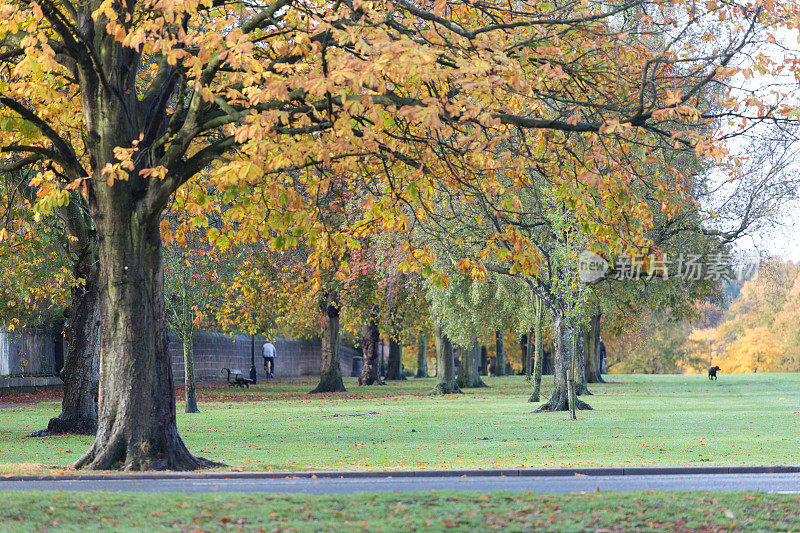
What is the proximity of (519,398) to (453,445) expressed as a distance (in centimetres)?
1903

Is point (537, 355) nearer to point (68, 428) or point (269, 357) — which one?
point (68, 428)

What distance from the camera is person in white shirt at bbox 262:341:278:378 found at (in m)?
54.4

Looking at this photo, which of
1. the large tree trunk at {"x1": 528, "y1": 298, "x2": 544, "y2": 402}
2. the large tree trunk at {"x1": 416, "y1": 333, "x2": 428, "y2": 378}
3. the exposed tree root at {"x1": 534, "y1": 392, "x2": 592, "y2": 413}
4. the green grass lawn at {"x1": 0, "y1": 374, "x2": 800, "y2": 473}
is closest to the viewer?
the green grass lawn at {"x1": 0, "y1": 374, "x2": 800, "y2": 473}

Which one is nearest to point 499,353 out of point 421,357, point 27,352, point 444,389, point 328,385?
point 421,357

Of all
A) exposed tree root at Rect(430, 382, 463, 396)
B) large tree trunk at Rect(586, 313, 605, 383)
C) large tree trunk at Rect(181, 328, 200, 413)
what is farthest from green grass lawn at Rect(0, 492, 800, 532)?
large tree trunk at Rect(586, 313, 605, 383)

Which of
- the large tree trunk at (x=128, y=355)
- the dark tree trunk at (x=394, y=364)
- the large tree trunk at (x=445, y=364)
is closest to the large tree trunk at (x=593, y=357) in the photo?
the dark tree trunk at (x=394, y=364)

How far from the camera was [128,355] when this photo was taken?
1335 cm

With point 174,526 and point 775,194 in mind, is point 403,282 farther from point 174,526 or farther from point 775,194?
point 174,526

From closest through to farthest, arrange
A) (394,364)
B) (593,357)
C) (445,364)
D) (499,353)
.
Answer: (445,364) → (593,357) → (394,364) → (499,353)

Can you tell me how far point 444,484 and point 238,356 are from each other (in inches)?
1795

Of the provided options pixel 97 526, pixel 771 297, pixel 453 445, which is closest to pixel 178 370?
pixel 453 445

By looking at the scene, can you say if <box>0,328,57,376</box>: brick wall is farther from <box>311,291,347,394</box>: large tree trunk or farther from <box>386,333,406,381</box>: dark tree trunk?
<box>386,333,406,381</box>: dark tree trunk

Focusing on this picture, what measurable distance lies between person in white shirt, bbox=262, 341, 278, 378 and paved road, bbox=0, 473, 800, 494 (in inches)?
1657

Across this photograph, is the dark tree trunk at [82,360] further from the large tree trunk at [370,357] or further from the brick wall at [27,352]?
the large tree trunk at [370,357]
